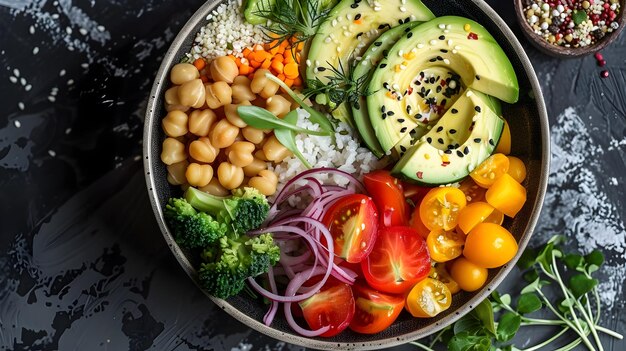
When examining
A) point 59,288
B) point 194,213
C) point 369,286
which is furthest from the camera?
point 59,288

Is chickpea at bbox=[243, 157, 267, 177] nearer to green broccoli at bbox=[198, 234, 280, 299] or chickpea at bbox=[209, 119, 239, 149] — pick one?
chickpea at bbox=[209, 119, 239, 149]

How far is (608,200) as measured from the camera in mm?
2680

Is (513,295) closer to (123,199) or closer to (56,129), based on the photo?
(123,199)

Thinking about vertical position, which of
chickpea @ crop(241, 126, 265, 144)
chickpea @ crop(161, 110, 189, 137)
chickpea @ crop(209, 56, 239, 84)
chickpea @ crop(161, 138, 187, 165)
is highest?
chickpea @ crop(209, 56, 239, 84)

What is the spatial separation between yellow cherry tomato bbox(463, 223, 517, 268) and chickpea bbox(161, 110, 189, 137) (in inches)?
39.1

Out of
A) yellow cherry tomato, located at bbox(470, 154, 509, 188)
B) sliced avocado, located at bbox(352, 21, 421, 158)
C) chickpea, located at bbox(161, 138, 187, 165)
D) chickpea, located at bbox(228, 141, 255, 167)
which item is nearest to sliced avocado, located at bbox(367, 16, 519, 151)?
sliced avocado, located at bbox(352, 21, 421, 158)

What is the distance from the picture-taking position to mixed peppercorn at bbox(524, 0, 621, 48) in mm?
2566

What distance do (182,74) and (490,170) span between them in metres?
1.03

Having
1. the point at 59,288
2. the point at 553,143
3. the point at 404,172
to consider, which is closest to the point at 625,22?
the point at 553,143

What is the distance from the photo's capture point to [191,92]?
2.25 metres

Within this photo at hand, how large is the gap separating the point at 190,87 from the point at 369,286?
862mm

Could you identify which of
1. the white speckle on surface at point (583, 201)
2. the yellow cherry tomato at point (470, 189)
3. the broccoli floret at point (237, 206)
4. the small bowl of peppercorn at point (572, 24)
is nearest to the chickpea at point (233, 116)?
the broccoli floret at point (237, 206)

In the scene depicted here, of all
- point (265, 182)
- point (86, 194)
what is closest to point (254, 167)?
point (265, 182)

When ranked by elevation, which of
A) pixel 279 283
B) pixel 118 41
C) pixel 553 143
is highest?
pixel 118 41
